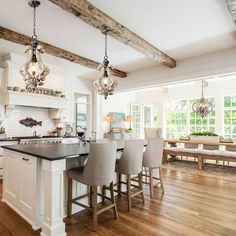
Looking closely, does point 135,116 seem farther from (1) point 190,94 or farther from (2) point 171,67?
(2) point 171,67

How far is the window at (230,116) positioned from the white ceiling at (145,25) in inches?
155

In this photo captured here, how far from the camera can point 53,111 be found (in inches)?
230

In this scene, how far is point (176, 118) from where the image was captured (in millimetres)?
8859

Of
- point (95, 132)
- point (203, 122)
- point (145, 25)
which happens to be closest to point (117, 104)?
point (203, 122)

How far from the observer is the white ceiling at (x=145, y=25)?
2691mm

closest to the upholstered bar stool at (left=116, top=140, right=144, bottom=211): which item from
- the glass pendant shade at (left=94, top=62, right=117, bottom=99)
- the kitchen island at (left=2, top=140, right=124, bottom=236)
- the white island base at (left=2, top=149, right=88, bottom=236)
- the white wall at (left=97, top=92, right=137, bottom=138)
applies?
the kitchen island at (left=2, top=140, right=124, bottom=236)

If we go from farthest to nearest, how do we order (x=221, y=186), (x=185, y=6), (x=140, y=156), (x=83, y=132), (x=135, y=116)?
(x=135, y=116) → (x=83, y=132) → (x=221, y=186) → (x=140, y=156) → (x=185, y=6)

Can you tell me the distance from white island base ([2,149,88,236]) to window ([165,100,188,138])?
665 cm

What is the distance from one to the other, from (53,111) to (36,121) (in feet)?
1.85

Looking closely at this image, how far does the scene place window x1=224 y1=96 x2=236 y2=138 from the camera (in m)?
7.36

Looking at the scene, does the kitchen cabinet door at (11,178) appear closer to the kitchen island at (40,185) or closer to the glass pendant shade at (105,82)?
the kitchen island at (40,185)

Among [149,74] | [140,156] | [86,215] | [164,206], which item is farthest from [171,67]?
[86,215]

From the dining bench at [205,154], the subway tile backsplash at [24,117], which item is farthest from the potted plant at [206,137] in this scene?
the subway tile backsplash at [24,117]

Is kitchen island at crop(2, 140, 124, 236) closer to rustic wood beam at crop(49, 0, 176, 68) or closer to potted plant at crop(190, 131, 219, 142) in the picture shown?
rustic wood beam at crop(49, 0, 176, 68)
